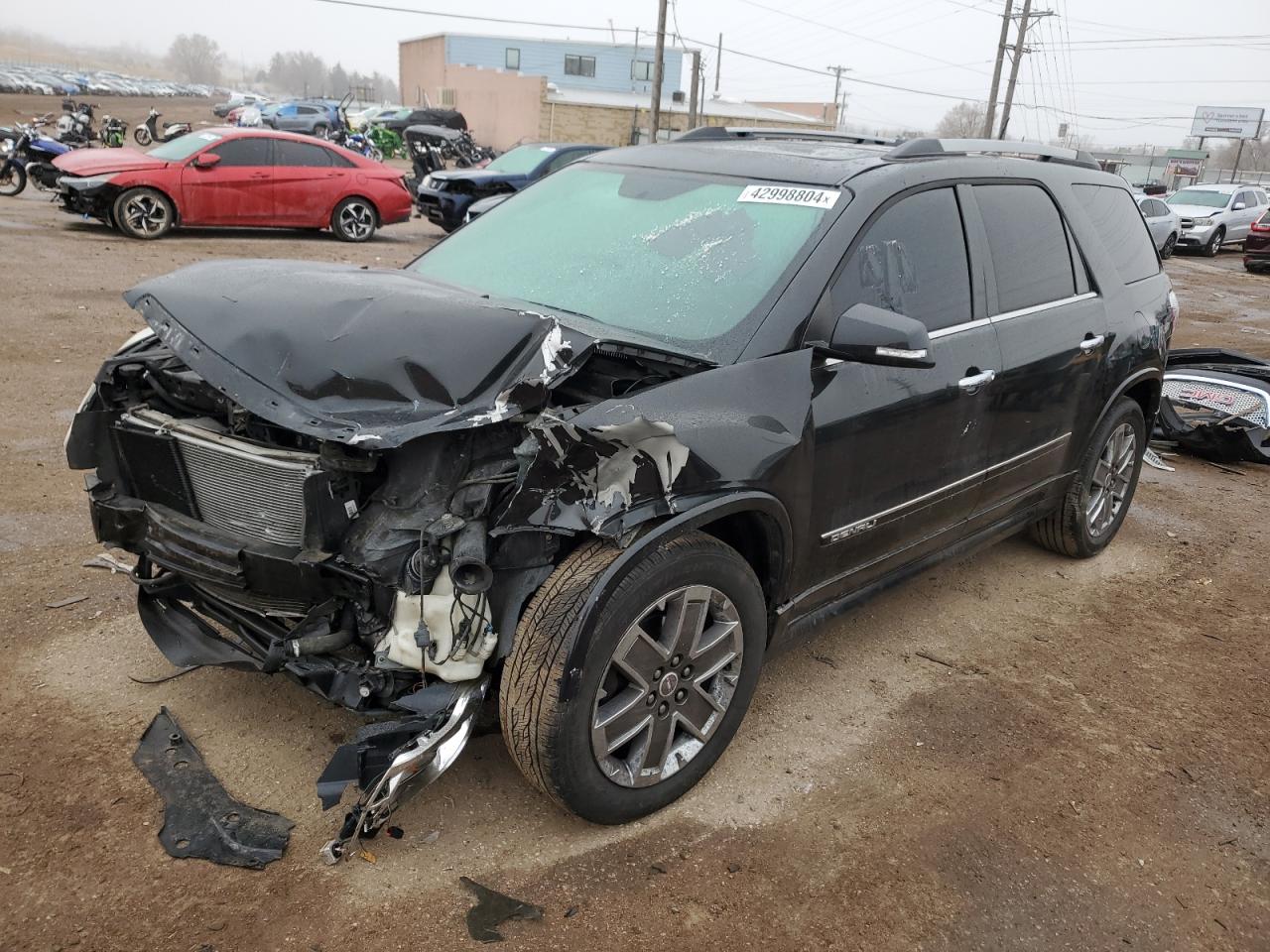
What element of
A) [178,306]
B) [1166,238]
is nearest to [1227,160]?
[1166,238]

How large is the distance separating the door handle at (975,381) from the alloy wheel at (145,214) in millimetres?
12123

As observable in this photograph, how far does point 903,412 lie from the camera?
3279mm

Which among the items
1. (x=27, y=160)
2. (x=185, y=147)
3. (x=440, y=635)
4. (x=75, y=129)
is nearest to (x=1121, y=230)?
(x=440, y=635)

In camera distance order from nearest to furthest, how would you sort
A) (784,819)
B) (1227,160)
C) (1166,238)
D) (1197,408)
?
(784,819) < (1197,408) < (1166,238) < (1227,160)

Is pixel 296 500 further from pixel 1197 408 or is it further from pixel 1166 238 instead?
pixel 1166 238

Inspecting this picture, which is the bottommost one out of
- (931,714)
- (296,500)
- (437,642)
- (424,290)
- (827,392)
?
(931,714)

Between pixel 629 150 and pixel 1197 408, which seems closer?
pixel 629 150

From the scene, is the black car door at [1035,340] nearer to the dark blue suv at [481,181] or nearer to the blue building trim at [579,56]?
the dark blue suv at [481,181]

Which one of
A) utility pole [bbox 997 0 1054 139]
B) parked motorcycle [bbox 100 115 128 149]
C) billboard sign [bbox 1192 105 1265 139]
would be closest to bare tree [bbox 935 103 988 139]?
billboard sign [bbox 1192 105 1265 139]

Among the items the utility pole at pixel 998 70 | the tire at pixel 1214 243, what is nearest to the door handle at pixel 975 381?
the tire at pixel 1214 243

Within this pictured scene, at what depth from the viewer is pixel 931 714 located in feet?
11.8

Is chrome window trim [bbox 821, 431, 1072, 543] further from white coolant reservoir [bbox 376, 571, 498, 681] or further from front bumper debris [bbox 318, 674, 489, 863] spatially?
front bumper debris [bbox 318, 674, 489, 863]

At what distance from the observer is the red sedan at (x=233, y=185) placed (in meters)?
12.5

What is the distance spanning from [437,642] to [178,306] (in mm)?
1309
